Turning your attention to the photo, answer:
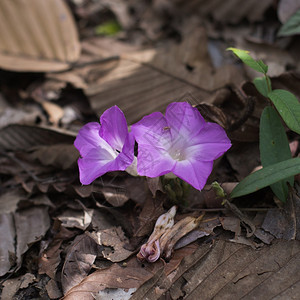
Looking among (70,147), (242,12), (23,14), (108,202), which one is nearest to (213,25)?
(242,12)

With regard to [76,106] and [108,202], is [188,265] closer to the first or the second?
[108,202]

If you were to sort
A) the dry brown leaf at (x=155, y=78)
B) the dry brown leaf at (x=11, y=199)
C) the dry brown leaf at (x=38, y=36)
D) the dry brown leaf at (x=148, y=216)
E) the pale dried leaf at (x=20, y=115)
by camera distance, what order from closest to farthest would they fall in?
the dry brown leaf at (x=148, y=216), the dry brown leaf at (x=11, y=199), the dry brown leaf at (x=155, y=78), the pale dried leaf at (x=20, y=115), the dry brown leaf at (x=38, y=36)

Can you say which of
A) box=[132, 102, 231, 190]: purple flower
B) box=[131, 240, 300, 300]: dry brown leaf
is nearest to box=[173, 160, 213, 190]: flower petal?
box=[132, 102, 231, 190]: purple flower

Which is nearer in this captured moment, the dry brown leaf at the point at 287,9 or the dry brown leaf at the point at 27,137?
the dry brown leaf at the point at 27,137

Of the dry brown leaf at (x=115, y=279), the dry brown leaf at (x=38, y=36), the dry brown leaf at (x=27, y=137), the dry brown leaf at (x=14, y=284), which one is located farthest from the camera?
the dry brown leaf at (x=38, y=36)

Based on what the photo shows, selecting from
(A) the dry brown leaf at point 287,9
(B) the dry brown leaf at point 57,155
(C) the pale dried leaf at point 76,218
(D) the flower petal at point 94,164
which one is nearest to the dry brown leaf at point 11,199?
(B) the dry brown leaf at point 57,155

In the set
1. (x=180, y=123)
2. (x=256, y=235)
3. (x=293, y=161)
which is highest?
(x=180, y=123)

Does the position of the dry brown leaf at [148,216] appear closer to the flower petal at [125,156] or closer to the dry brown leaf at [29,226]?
the flower petal at [125,156]
